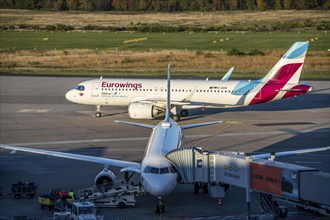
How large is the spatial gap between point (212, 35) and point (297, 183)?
142 meters

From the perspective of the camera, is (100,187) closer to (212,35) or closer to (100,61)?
(100,61)

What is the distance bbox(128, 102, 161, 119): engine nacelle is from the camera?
74938mm

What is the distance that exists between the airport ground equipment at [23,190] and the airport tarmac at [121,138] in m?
0.50

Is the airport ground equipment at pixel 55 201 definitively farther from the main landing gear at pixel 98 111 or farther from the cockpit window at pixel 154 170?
the main landing gear at pixel 98 111

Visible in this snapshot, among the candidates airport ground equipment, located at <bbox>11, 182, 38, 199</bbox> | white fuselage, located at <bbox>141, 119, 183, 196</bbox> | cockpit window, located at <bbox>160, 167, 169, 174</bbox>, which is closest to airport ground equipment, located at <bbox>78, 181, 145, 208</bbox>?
white fuselage, located at <bbox>141, 119, 183, 196</bbox>

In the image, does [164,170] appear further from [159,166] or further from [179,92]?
[179,92]

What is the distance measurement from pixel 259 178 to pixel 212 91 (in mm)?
36342

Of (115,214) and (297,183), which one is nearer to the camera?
(297,183)

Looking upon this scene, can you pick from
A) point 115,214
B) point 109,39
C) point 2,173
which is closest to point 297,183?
point 115,214

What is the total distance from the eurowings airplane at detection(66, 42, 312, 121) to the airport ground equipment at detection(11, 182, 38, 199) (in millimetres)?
27898

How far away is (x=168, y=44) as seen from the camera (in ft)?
521

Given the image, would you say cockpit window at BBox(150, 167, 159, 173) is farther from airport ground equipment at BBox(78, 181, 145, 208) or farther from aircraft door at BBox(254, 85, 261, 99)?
aircraft door at BBox(254, 85, 261, 99)

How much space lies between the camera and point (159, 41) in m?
165

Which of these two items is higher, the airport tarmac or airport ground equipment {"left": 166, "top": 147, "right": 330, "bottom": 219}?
airport ground equipment {"left": 166, "top": 147, "right": 330, "bottom": 219}
